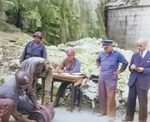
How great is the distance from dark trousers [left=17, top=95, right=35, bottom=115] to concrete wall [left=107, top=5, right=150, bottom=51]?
38.3ft

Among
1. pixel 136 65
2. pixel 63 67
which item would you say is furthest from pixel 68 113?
pixel 136 65

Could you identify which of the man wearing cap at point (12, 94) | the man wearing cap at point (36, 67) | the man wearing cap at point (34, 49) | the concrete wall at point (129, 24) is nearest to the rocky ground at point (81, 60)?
the man wearing cap at point (12, 94)

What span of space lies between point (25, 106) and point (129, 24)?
478 inches

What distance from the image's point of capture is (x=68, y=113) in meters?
5.02

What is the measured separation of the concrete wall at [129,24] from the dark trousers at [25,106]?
1169 centimetres

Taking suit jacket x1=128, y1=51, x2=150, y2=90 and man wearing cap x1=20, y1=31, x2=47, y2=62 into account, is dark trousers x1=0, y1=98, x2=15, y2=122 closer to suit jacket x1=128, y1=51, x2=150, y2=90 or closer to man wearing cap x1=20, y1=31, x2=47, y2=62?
man wearing cap x1=20, y1=31, x2=47, y2=62

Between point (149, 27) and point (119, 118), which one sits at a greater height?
point (149, 27)

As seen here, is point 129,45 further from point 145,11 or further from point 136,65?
point 136,65

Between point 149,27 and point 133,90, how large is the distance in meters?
10.2

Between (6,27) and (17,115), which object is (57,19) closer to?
(6,27)

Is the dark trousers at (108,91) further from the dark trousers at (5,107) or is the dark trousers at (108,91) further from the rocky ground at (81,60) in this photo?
the dark trousers at (5,107)

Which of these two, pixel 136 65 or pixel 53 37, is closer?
pixel 136 65

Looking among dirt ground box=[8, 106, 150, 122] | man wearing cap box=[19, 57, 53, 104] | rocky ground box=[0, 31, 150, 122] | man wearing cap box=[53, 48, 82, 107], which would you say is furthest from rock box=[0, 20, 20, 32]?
man wearing cap box=[19, 57, 53, 104]

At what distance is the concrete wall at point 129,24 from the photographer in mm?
13461
